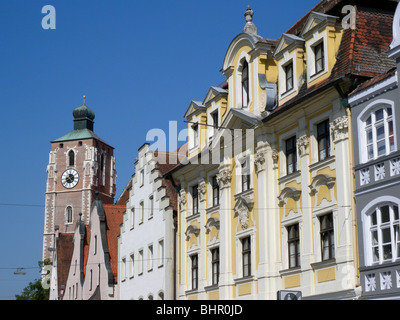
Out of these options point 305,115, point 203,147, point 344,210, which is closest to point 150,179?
point 203,147

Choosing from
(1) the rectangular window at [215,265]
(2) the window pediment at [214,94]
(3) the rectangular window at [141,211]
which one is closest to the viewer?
(1) the rectangular window at [215,265]

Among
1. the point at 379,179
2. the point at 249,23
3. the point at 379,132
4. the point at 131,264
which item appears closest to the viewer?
the point at 379,179

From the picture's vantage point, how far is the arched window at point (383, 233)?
2388cm

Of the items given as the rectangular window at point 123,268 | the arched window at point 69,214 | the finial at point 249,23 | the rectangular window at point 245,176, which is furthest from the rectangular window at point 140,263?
the arched window at point 69,214

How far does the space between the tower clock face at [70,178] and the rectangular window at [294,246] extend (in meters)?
120

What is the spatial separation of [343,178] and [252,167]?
21.2ft

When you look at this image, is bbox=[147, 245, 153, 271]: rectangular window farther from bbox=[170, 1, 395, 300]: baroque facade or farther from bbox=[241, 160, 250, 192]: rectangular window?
bbox=[241, 160, 250, 192]: rectangular window

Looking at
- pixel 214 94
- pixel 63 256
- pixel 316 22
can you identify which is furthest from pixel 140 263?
pixel 63 256

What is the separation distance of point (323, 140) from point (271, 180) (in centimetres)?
353

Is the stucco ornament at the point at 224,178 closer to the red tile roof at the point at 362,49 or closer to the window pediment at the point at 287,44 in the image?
the red tile roof at the point at 362,49

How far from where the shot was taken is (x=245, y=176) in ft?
109

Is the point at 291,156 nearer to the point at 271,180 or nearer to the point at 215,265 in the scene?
the point at 271,180
